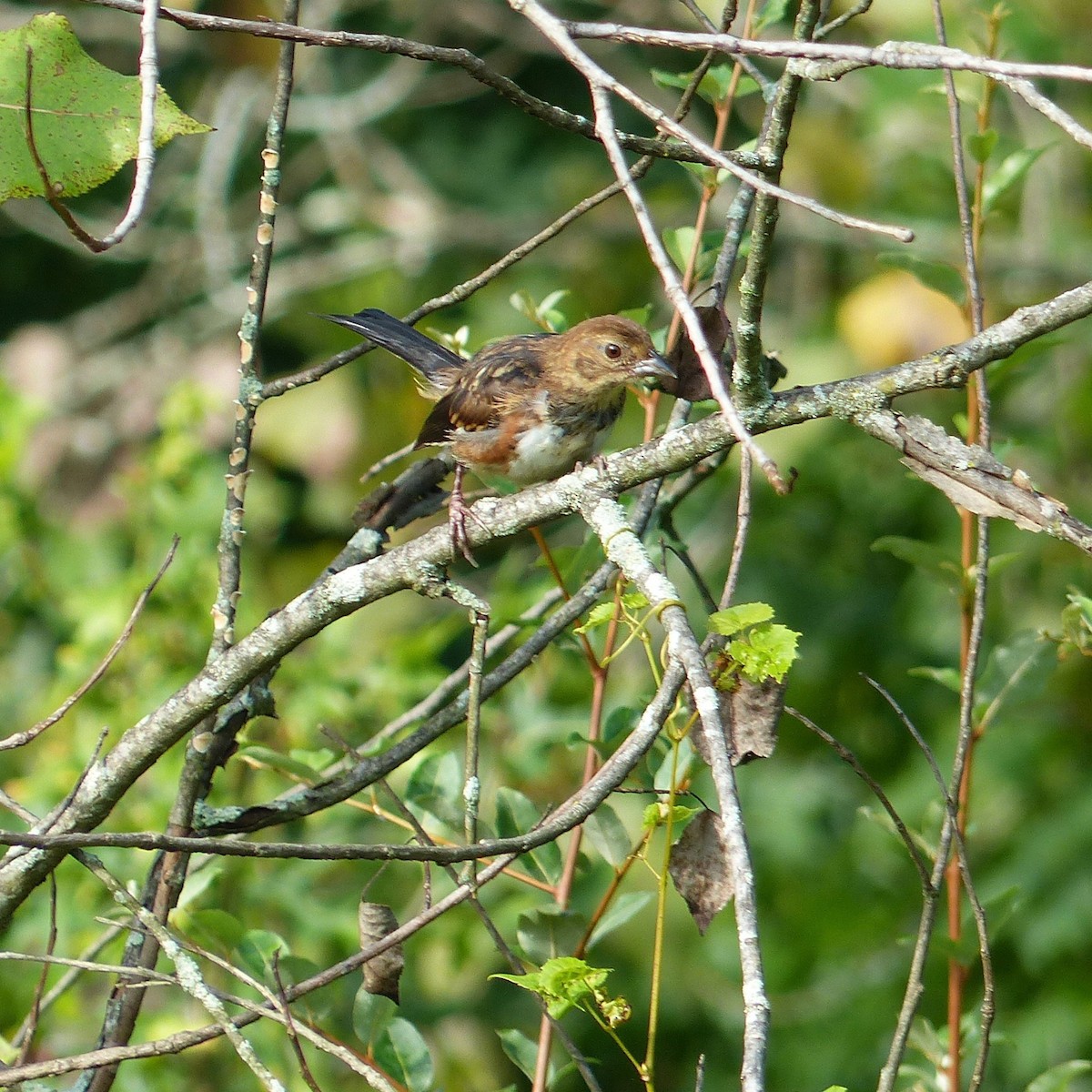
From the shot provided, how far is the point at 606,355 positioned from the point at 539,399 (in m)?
0.21

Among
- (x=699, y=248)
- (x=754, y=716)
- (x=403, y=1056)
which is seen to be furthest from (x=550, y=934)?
(x=699, y=248)

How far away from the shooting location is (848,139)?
5.88 meters

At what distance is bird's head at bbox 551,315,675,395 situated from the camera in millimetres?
2967

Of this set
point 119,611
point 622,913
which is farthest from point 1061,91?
point 622,913

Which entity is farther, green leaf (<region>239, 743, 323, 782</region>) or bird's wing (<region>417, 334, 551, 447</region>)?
bird's wing (<region>417, 334, 551, 447</region>)

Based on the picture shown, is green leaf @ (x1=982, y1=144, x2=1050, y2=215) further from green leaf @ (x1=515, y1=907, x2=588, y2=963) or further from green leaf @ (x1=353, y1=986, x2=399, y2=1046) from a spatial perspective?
green leaf @ (x1=353, y1=986, x2=399, y2=1046)

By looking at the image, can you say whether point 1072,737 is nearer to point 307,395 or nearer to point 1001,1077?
point 1001,1077

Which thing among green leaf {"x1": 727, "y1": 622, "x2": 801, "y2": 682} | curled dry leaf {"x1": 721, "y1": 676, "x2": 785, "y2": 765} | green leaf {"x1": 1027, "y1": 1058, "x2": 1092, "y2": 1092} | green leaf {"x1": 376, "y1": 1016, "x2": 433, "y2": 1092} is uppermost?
green leaf {"x1": 727, "y1": 622, "x2": 801, "y2": 682}

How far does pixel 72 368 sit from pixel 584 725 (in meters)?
4.44

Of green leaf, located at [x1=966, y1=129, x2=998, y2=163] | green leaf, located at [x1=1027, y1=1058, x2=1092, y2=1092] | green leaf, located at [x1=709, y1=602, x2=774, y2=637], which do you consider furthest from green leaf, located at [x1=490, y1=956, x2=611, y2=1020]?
green leaf, located at [x1=966, y1=129, x2=998, y2=163]

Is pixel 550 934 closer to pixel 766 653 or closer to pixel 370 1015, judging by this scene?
pixel 370 1015

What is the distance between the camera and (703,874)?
160 centimetres

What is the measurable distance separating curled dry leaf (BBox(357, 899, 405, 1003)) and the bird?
48.0 inches

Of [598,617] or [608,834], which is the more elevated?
[598,617]
